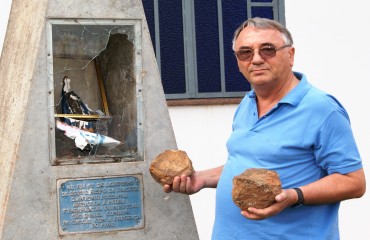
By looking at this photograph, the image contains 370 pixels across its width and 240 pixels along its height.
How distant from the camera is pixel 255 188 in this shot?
4.23 meters

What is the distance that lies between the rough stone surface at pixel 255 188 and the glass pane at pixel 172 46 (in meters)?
3.37

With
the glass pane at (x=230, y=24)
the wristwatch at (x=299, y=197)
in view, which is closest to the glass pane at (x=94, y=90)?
the wristwatch at (x=299, y=197)

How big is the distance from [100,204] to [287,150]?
1.21m

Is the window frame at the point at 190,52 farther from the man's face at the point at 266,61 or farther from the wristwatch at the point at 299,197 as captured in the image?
the wristwatch at the point at 299,197

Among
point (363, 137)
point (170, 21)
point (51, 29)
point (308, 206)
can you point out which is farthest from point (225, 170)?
point (363, 137)

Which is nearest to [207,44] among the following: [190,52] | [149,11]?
[190,52]

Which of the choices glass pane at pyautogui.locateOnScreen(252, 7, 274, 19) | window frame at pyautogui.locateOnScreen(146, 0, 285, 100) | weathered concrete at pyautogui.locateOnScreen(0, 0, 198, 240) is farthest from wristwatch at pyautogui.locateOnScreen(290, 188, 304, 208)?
glass pane at pyautogui.locateOnScreen(252, 7, 274, 19)

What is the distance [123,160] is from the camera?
205 inches

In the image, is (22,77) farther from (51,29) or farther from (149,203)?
(149,203)

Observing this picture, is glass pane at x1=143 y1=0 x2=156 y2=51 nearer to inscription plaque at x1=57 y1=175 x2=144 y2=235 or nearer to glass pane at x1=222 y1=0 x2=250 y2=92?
glass pane at x1=222 y1=0 x2=250 y2=92

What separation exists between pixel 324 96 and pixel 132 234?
136cm

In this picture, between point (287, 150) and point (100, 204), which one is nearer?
point (287, 150)

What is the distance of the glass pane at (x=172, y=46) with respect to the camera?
7.62 m

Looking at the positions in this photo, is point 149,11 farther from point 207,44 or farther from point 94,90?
point 94,90
